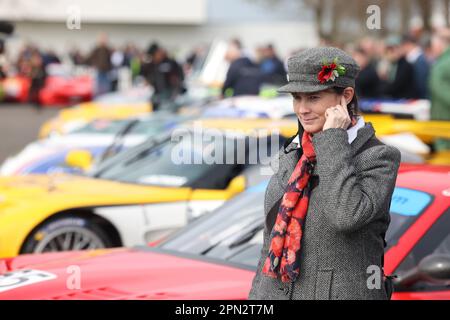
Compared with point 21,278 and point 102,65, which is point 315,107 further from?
point 102,65

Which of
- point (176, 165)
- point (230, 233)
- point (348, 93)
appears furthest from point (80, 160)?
point (348, 93)

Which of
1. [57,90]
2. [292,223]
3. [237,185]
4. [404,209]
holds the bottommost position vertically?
[57,90]

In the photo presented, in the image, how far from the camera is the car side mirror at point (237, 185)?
657 cm

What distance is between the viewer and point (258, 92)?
13.8 metres

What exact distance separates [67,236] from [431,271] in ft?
11.3

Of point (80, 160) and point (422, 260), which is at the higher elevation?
point (422, 260)

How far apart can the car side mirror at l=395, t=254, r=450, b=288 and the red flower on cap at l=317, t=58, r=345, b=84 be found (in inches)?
42.8

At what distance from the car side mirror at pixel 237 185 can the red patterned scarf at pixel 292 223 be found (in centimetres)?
334

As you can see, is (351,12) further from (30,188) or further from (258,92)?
(30,188)

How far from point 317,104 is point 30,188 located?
14.1 feet

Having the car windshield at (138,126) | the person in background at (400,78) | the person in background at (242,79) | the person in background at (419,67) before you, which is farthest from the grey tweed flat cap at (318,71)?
the person in background at (242,79)

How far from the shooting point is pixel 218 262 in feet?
15.0

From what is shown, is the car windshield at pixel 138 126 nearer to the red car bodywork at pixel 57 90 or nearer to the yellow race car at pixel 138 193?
the yellow race car at pixel 138 193

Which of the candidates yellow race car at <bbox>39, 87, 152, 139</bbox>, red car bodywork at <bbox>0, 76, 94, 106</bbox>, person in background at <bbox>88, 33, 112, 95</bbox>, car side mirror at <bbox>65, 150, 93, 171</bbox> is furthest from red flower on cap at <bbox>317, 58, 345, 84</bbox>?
red car bodywork at <bbox>0, 76, 94, 106</bbox>
